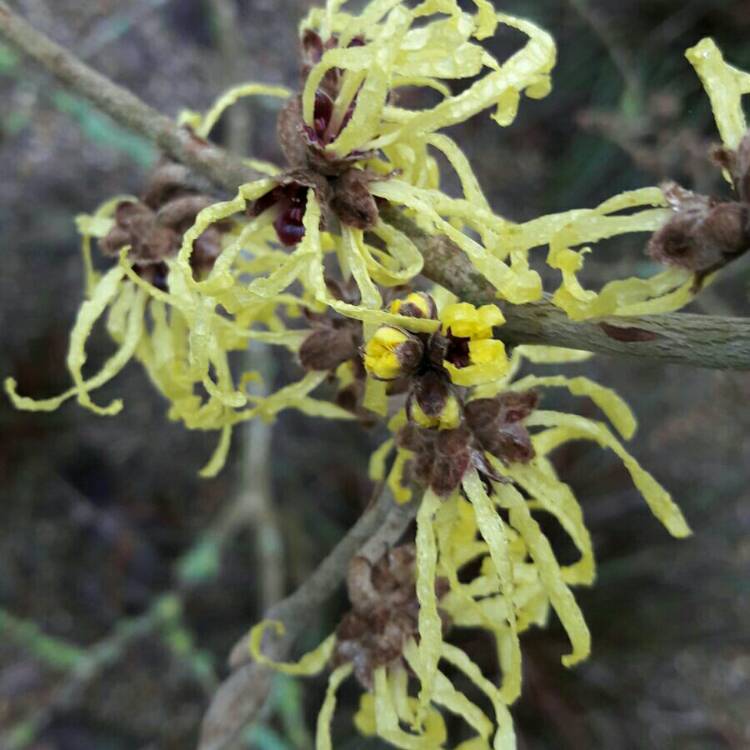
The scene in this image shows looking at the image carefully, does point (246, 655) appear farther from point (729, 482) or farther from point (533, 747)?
point (729, 482)

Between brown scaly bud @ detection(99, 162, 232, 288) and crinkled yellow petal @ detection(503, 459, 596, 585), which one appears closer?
crinkled yellow petal @ detection(503, 459, 596, 585)

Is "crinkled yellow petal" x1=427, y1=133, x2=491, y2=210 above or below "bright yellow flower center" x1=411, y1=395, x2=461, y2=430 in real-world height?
above

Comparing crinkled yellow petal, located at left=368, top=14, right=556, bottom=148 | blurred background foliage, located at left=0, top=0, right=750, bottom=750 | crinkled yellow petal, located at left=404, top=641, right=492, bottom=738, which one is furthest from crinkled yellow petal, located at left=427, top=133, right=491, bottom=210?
blurred background foliage, located at left=0, top=0, right=750, bottom=750

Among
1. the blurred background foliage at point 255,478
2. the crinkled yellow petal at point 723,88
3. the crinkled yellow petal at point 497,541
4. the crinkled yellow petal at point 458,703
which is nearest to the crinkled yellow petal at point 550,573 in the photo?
the crinkled yellow petal at point 497,541

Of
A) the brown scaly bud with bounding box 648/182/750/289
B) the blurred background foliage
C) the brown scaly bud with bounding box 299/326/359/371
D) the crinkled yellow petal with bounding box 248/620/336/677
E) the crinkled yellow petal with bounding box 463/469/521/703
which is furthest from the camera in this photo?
the blurred background foliage

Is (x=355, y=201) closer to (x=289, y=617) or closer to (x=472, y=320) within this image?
(x=472, y=320)

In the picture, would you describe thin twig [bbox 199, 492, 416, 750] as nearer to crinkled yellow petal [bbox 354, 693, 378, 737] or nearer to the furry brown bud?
crinkled yellow petal [bbox 354, 693, 378, 737]

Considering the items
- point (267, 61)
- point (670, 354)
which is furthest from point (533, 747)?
point (267, 61)

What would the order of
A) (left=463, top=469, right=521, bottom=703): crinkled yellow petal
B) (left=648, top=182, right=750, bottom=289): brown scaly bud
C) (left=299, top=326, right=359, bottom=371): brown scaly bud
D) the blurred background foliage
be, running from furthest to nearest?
the blurred background foliage, (left=299, top=326, right=359, bottom=371): brown scaly bud, (left=463, top=469, right=521, bottom=703): crinkled yellow petal, (left=648, top=182, right=750, bottom=289): brown scaly bud
